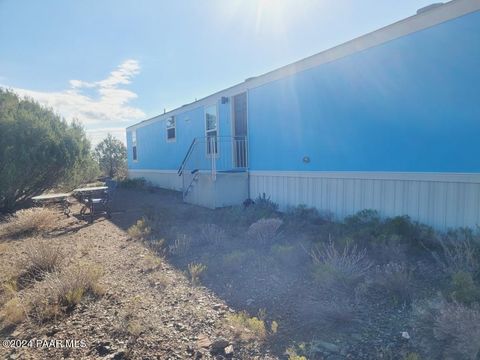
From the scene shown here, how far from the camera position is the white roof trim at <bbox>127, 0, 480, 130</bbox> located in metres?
4.66

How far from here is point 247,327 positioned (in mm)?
2869

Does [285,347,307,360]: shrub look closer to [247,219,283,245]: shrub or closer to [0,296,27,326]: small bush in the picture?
[0,296,27,326]: small bush

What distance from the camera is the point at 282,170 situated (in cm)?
787

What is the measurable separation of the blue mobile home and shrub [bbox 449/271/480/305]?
6.69 ft

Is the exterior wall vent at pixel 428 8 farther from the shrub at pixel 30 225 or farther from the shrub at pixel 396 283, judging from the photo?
the shrub at pixel 30 225

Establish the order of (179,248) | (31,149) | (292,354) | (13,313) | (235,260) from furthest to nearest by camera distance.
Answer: (31,149) → (179,248) → (235,260) → (13,313) → (292,354)

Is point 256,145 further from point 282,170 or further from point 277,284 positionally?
point 277,284

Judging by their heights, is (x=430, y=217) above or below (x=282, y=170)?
below

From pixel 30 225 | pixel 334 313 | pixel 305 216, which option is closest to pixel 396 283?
pixel 334 313

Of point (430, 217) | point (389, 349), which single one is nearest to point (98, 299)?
point (389, 349)

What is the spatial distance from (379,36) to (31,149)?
28.2ft

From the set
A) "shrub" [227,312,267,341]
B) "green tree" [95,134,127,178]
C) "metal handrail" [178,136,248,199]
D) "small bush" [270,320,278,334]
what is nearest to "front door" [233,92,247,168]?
"metal handrail" [178,136,248,199]

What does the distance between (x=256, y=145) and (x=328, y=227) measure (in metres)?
3.52

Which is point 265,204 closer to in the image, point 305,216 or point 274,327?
point 305,216
